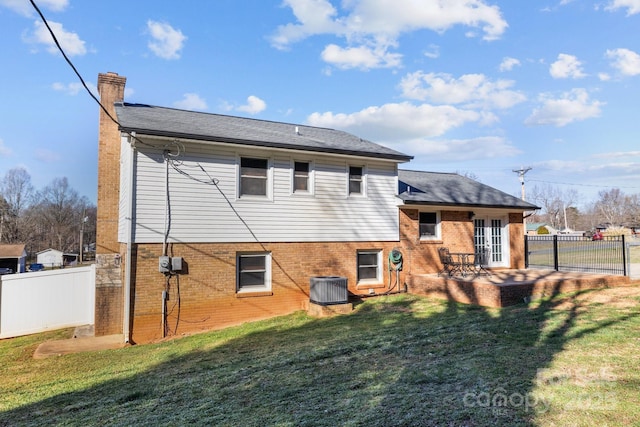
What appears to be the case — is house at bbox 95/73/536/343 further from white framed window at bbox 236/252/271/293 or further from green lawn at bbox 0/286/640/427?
green lawn at bbox 0/286/640/427

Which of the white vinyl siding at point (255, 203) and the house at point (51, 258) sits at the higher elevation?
the white vinyl siding at point (255, 203)

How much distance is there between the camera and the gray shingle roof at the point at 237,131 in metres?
10.1

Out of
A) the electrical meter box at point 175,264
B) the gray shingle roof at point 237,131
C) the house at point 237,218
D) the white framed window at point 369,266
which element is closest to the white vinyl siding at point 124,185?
the house at point 237,218

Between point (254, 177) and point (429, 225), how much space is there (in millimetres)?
6662

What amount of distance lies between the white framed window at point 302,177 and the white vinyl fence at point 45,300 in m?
6.98

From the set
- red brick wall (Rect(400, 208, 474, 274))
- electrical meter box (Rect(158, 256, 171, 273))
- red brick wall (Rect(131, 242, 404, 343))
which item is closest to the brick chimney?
red brick wall (Rect(131, 242, 404, 343))

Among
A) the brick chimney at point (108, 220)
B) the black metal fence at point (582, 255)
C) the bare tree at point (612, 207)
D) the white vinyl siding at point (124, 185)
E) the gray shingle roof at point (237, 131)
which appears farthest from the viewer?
the bare tree at point (612, 207)

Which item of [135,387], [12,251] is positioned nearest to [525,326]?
[135,387]

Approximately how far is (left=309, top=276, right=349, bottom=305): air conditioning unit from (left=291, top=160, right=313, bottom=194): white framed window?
281cm

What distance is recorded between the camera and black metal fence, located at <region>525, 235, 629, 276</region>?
13766 millimetres

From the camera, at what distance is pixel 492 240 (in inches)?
603

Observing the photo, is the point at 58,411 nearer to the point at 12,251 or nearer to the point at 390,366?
the point at 390,366

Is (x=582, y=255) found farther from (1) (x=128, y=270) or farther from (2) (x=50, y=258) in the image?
(2) (x=50, y=258)

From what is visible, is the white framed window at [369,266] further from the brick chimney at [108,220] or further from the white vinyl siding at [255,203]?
the brick chimney at [108,220]
